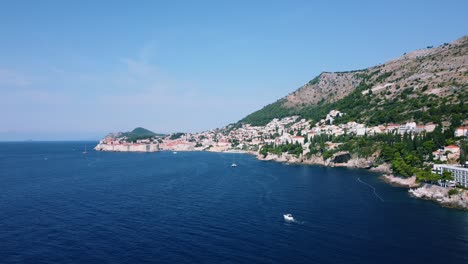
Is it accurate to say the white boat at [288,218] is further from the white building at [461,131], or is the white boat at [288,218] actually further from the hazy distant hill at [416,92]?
the hazy distant hill at [416,92]

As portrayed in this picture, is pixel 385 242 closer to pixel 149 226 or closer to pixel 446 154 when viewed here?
pixel 149 226

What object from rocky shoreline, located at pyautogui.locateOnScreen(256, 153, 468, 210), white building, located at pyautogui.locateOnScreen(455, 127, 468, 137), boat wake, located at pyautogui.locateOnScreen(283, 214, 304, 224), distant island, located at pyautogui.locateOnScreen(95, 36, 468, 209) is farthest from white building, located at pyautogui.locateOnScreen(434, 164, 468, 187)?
boat wake, located at pyautogui.locateOnScreen(283, 214, 304, 224)

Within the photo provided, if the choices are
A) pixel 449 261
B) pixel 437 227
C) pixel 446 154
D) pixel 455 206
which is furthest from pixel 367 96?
pixel 449 261

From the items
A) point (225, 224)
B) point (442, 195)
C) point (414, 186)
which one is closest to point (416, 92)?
point (414, 186)

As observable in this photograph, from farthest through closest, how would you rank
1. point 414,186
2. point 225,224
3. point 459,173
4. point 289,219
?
point 414,186 → point 459,173 → point 289,219 → point 225,224

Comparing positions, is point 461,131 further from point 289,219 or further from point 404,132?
point 289,219

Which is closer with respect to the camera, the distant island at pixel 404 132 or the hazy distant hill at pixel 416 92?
the distant island at pixel 404 132

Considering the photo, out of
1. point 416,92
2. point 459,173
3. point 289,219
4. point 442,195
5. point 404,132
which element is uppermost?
point 416,92

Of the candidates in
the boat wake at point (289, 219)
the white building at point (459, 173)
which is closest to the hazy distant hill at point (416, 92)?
the white building at point (459, 173)
